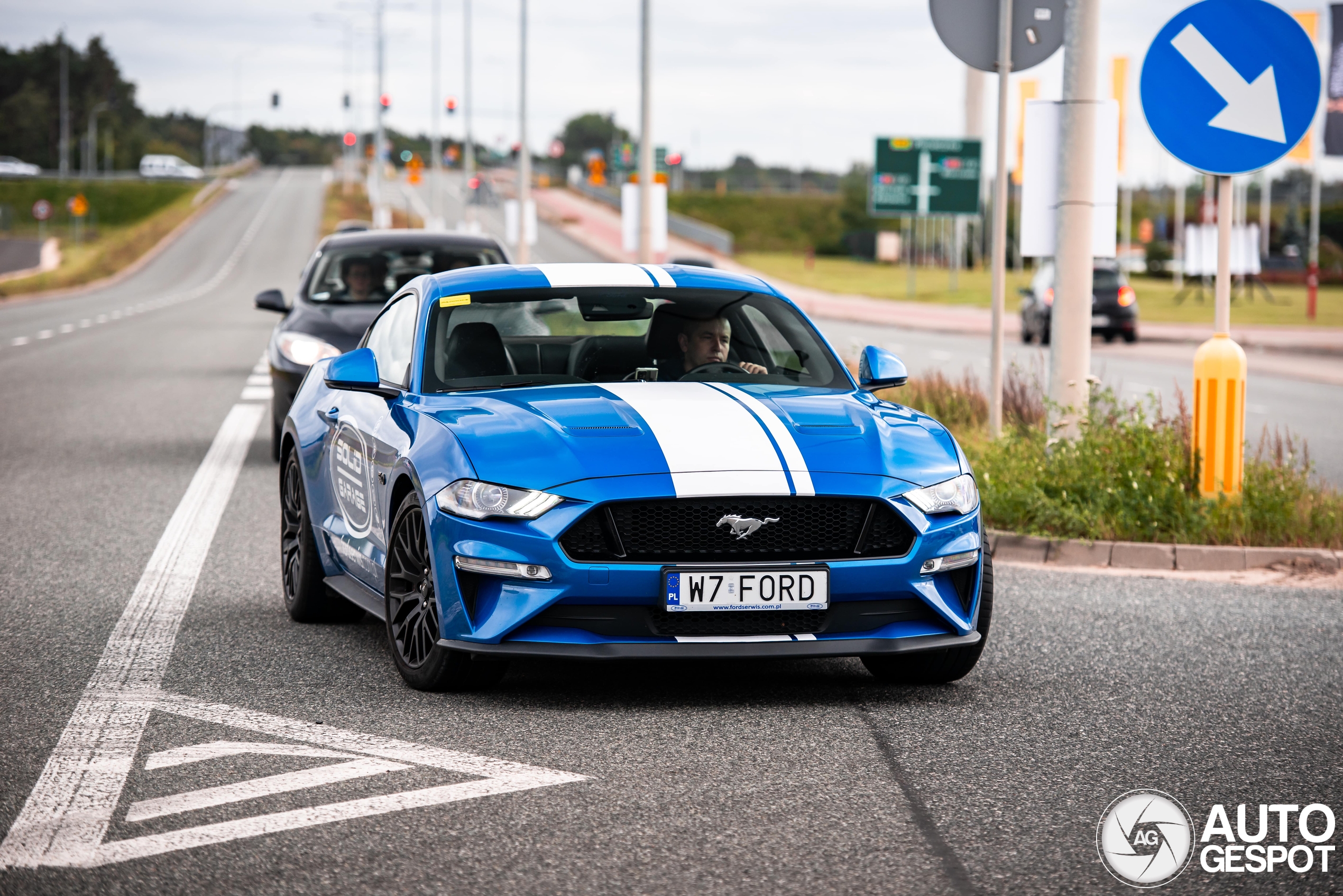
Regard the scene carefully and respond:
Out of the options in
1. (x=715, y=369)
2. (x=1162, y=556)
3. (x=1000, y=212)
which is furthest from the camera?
(x=1000, y=212)

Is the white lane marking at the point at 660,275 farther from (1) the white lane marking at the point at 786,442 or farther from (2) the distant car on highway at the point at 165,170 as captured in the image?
(2) the distant car on highway at the point at 165,170

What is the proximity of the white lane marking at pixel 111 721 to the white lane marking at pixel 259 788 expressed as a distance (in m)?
0.11

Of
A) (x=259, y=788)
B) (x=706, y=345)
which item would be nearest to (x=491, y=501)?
(x=259, y=788)

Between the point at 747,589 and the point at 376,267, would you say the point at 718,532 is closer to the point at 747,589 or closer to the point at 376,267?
the point at 747,589

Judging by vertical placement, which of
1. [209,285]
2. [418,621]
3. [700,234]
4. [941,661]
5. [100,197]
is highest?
[100,197]

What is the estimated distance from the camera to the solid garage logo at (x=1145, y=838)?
14.1 feet

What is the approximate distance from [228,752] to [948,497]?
242 centimetres

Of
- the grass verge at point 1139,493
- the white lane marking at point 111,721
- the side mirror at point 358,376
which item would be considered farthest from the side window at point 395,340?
the grass verge at point 1139,493

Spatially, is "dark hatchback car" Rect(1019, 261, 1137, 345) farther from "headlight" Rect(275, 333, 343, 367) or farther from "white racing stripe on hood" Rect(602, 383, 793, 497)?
"white racing stripe on hood" Rect(602, 383, 793, 497)

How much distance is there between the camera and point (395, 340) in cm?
745

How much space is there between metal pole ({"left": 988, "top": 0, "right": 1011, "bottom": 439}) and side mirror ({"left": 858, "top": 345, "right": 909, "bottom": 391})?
3888 mm

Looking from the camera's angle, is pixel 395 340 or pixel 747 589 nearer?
pixel 747 589

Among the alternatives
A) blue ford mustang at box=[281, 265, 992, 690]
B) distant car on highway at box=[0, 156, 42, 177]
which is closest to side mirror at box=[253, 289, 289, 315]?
blue ford mustang at box=[281, 265, 992, 690]

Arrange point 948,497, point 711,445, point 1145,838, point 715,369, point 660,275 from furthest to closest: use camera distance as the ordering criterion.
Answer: point 660,275
point 715,369
point 948,497
point 711,445
point 1145,838
